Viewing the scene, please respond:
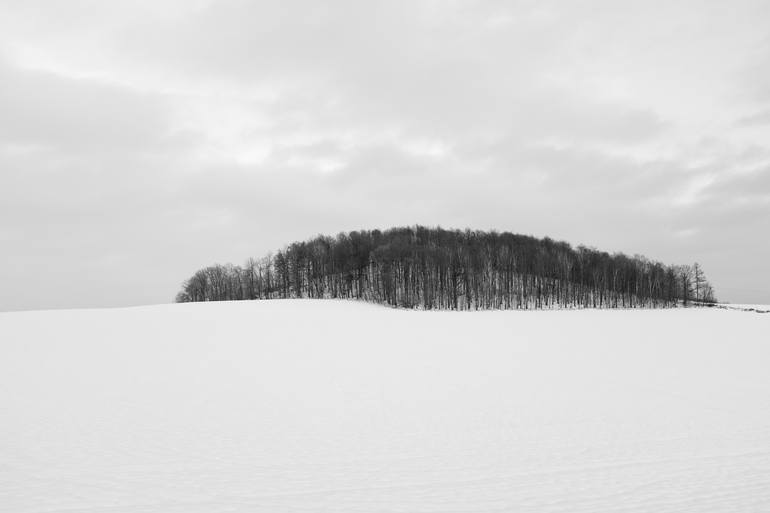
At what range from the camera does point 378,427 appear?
1138 centimetres

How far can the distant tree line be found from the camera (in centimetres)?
7394

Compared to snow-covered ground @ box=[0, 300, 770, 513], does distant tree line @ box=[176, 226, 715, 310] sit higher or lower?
higher

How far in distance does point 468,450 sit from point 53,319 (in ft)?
126

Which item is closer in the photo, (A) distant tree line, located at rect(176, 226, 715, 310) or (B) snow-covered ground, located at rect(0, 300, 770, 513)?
(B) snow-covered ground, located at rect(0, 300, 770, 513)

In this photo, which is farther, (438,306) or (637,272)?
(637,272)

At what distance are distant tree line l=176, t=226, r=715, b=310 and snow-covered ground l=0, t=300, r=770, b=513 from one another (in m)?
47.5

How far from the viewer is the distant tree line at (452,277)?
73938mm

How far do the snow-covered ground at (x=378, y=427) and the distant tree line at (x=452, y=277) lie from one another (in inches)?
1868

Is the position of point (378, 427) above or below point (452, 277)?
below

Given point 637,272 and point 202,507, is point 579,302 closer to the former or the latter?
point 637,272

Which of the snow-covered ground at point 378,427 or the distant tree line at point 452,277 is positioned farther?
the distant tree line at point 452,277

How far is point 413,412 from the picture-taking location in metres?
12.9

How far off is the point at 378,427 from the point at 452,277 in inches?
2586

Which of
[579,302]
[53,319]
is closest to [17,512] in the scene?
[53,319]
